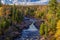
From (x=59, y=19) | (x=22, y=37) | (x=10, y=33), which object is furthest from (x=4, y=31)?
(x=59, y=19)

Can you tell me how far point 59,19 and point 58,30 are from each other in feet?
5.57

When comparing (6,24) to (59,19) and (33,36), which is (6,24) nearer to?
(33,36)

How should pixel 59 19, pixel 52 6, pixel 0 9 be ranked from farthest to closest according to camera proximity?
pixel 0 9, pixel 52 6, pixel 59 19

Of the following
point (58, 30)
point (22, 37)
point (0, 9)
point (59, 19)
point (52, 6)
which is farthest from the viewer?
point (0, 9)

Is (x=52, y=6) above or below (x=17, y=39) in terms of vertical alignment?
above

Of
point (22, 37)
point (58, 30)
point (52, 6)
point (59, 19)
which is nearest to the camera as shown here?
point (58, 30)

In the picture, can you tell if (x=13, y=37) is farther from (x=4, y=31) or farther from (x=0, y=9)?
(x=0, y=9)

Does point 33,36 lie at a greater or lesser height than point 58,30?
lesser

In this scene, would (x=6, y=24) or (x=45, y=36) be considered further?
(x=6, y=24)

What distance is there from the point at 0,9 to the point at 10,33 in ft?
16.7

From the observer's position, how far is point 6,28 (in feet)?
65.7

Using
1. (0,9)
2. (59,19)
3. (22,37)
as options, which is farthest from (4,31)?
(0,9)

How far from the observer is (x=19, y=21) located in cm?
2469

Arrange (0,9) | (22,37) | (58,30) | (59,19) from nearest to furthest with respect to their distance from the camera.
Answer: (58,30) → (59,19) → (22,37) → (0,9)
